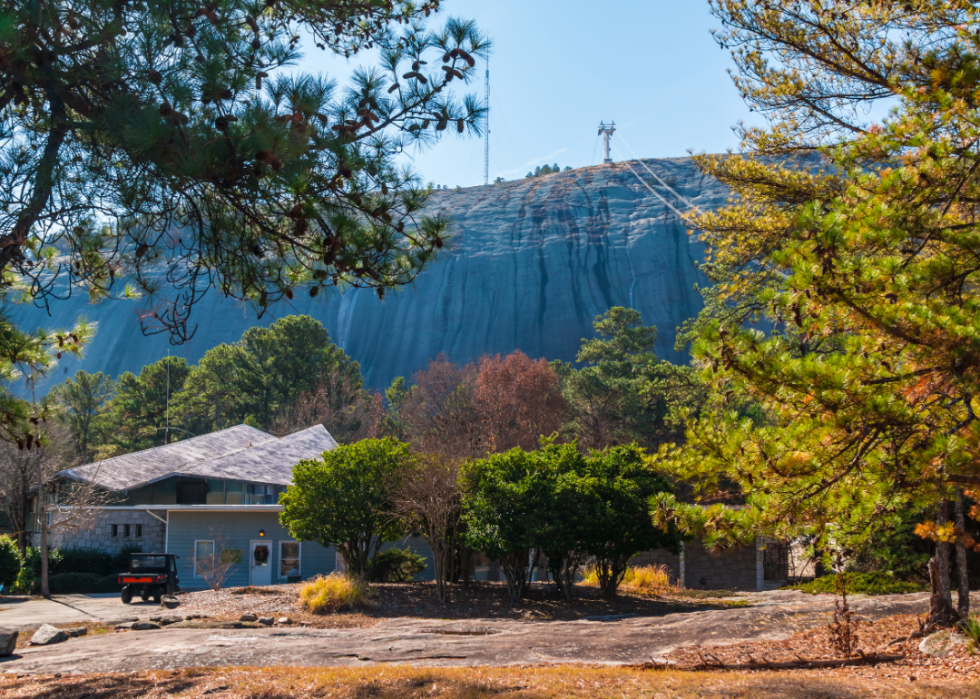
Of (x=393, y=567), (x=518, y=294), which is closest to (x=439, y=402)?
(x=393, y=567)

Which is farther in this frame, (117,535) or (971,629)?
(117,535)

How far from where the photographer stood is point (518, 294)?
241 ft

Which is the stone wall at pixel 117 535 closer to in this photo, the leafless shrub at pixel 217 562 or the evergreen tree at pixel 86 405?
the leafless shrub at pixel 217 562

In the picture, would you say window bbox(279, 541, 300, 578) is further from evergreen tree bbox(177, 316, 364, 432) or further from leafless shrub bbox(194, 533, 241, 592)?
evergreen tree bbox(177, 316, 364, 432)

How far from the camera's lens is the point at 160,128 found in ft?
17.7

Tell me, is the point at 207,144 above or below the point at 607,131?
below

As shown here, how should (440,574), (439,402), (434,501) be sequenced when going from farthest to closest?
(439,402)
(440,574)
(434,501)

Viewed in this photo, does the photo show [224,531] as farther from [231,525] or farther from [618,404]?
[618,404]

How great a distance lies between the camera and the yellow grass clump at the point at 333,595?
1597 cm

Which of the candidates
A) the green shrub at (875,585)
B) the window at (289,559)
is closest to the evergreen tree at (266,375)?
the window at (289,559)

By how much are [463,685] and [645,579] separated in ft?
49.6

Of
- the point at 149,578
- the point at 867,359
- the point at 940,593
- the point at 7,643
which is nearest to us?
the point at 867,359

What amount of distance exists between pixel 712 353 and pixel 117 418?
4765cm

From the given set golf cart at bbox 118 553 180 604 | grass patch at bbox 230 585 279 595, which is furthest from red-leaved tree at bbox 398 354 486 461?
golf cart at bbox 118 553 180 604
